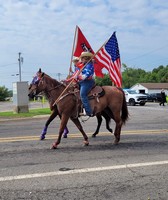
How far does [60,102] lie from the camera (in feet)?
25.7

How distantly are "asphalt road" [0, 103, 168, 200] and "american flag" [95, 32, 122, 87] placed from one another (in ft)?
7.55

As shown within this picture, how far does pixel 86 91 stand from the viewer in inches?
309

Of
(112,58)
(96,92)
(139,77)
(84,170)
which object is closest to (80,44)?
(112,58)

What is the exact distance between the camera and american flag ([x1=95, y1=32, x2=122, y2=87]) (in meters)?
9.31

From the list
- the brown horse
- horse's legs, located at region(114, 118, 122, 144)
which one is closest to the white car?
the brown horse

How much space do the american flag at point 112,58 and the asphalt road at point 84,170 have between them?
2300 mm

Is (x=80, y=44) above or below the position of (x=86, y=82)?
above

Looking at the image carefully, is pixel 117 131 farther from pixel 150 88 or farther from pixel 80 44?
pixel 150 88

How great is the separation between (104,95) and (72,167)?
2817 millimetres

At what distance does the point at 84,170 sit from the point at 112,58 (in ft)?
16.4

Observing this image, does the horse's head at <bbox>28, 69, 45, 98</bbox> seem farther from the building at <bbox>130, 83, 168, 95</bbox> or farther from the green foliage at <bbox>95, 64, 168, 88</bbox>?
the green foliage at <bbox>95, 64, 168, 88</bbox>

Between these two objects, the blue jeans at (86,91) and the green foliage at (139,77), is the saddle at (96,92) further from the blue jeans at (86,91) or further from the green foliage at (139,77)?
the green foliage at (139,77)

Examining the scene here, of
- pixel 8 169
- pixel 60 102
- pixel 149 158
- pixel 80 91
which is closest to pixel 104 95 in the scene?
pixel 80 91

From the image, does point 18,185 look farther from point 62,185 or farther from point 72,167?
point 72,167
